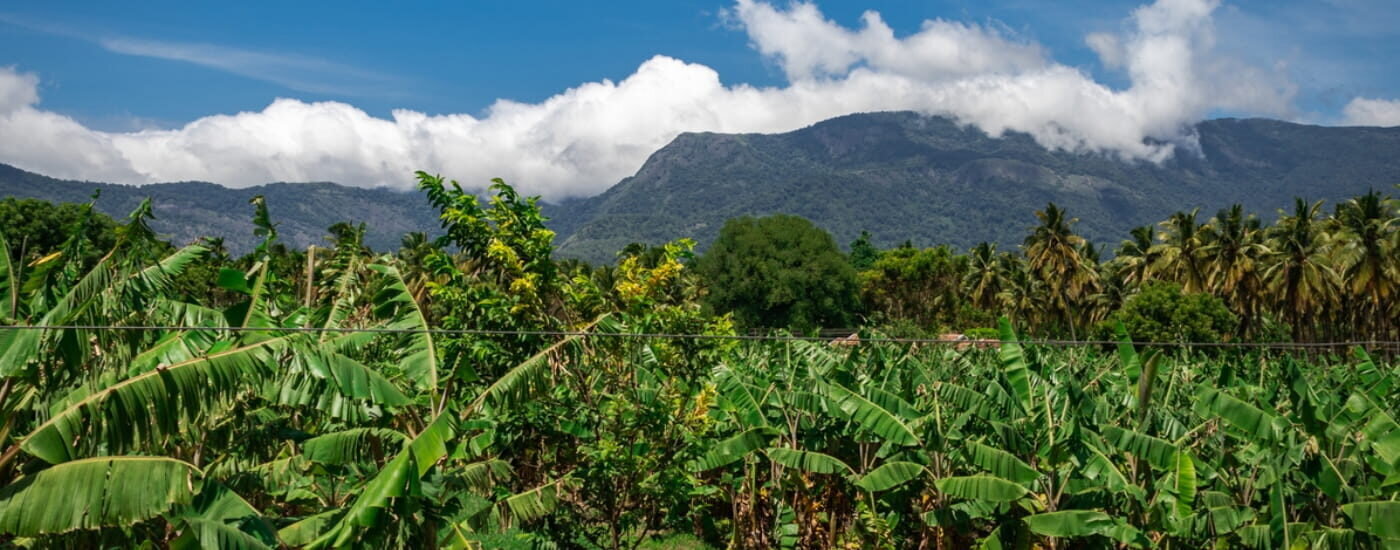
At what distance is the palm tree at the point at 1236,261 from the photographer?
4594 cm

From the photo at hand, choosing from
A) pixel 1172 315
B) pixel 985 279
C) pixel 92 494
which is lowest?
pixel 985 279

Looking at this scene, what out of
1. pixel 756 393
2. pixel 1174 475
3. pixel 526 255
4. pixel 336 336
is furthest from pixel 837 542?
pixel 336 336

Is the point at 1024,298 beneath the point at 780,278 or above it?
beneath

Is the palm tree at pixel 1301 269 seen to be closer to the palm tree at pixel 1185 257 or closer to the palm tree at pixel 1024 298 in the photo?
the palm tree at pixel 1185 257

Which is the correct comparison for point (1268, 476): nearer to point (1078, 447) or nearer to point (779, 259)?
point (1078, 447)

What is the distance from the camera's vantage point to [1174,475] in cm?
910

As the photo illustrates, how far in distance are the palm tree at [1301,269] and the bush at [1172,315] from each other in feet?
8.10

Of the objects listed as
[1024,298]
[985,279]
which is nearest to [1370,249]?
[1024,298]

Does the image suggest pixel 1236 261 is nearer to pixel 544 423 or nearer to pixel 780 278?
pixel 780 278

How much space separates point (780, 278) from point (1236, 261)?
25698mm

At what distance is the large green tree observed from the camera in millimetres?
62156

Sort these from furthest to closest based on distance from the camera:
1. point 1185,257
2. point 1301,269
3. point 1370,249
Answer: point 1185,257 < point 1301,269 < point 1370,249

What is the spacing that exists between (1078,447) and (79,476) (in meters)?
8.03

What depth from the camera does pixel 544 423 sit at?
31.6 feet
